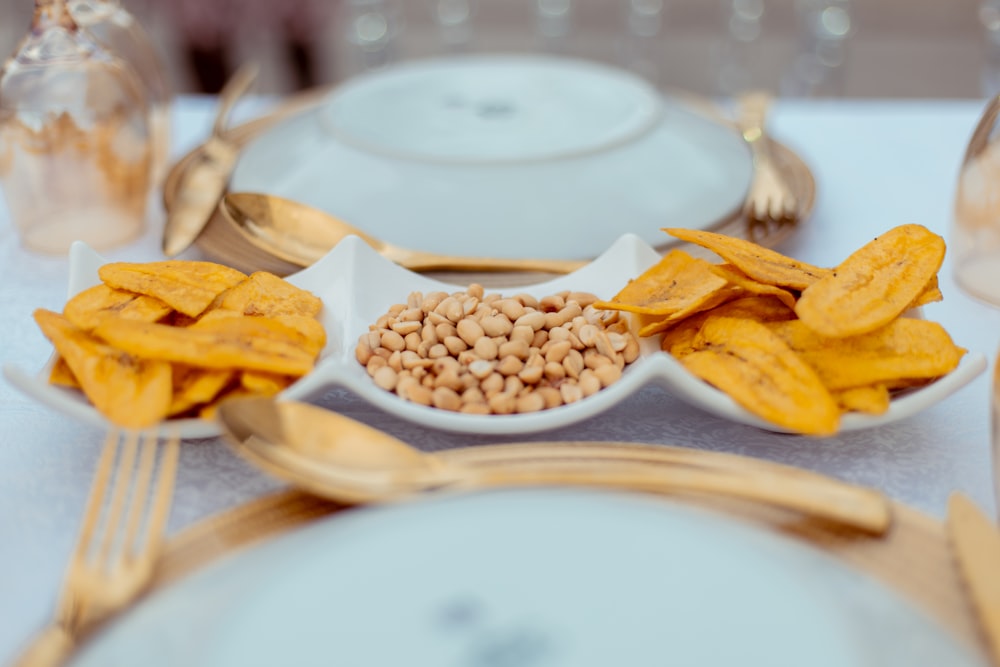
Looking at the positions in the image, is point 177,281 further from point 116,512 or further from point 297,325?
point 116,512

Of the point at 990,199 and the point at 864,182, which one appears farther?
the point at 864,182

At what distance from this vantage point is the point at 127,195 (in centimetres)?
75

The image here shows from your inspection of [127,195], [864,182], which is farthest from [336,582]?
[864,182]

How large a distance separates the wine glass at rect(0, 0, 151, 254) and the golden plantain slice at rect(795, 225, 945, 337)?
20.5 inches

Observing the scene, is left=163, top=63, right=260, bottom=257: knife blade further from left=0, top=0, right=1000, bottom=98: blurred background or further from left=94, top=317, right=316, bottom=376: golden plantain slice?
left=0, top=0, right=1000, bottom=98: blurred background

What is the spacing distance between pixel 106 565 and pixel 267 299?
219 millimetres

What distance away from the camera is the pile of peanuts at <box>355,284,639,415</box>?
0.48 m

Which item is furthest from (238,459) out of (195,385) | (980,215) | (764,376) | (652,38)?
(652,38)

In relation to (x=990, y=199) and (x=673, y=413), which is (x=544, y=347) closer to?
(x=673, y=413)

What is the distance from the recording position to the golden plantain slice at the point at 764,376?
440 mm

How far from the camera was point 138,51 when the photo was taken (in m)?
0.89

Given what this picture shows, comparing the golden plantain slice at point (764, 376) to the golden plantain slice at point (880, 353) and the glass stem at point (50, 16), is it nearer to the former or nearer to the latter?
the golden plantain slice at point (880, 353)

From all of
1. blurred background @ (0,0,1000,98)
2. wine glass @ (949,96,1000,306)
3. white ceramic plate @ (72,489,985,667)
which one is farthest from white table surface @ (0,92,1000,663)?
blurred background @ (0,0,1000,98)

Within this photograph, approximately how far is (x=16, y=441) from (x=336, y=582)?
27 cm
